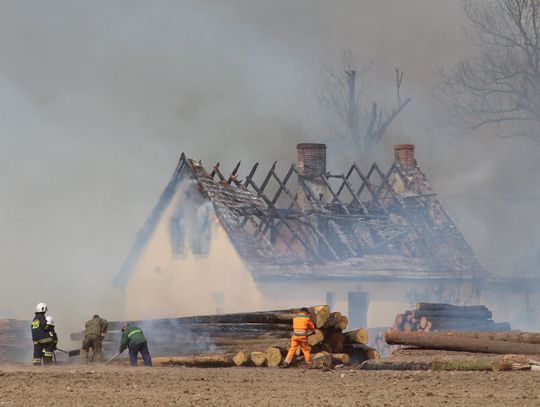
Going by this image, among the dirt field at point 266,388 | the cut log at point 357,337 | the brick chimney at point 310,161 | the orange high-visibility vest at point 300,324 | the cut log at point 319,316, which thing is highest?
the brick chimney at point 310,161

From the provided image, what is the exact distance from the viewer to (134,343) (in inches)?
1170

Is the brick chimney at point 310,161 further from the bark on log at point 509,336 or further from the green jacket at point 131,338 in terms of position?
the green jacket at point 131,338

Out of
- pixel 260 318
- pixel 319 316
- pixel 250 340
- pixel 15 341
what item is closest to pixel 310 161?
pixel 15 341

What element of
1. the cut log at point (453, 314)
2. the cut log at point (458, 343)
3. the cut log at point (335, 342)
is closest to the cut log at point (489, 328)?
the cut log at point (453, 314)

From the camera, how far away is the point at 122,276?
49719mm

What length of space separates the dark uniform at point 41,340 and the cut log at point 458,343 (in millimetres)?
8003

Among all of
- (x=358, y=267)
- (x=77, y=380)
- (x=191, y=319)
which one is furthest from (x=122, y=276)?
(x=77, y=380)

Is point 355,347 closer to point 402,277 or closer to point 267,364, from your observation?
point 267,364

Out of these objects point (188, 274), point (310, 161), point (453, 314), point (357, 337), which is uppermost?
point (310, 161)

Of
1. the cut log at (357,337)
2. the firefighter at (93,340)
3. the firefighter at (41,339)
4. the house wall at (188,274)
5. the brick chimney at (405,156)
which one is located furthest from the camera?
the brick chimney at (405,156)

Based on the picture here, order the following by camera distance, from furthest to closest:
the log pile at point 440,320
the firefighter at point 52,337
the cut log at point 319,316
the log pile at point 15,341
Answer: the log pile at point 440,320
the log pile at point 15,341
the firefighter at point 52,337
the cut log at point 319,316

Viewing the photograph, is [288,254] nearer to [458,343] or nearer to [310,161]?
[310,161]

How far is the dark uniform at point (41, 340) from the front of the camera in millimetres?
30688

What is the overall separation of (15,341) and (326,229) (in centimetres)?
1894
